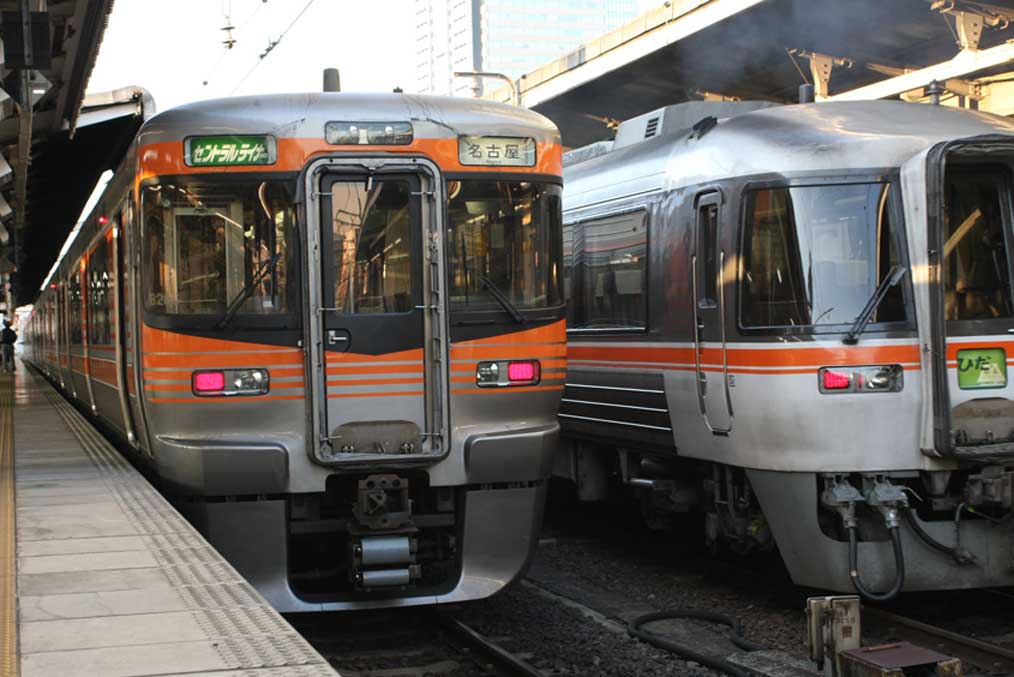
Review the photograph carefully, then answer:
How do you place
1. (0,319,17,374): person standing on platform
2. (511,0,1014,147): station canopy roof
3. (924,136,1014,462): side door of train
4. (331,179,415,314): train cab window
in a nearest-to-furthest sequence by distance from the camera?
(331,179,415,314): train cab window → (924,136,1014,462): side door of train → (511,0,1014,147): station canopy roof → (0,319,17,374): person standing on platform

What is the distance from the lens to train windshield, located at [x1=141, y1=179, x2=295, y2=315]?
7.25 metres

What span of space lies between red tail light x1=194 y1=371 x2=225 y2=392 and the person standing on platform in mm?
31314

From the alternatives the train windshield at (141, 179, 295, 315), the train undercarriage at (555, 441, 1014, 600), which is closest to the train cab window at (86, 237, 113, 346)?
the train windshield at (141, 179, 295, 315)

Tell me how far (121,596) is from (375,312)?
255 cm

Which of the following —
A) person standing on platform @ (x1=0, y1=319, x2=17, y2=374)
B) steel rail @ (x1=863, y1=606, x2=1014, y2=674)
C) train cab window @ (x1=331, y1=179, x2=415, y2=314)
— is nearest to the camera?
steel rail @ (x1=863, y1=606, x2=1014, y2=674)

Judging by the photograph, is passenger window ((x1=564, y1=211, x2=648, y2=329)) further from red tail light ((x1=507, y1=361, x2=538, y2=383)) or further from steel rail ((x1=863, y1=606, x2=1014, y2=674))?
steel rail ((x1=863, y1=606, x2=1014, y2=674))

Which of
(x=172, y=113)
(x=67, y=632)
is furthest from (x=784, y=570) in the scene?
(x=67, y=632)

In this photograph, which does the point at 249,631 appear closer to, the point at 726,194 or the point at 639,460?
the point at 726,194

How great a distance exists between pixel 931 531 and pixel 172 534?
420 cm

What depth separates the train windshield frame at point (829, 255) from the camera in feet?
24.7

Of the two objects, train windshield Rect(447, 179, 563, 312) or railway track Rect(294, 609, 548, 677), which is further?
train windshield Rect(447, 179, 563, 312)

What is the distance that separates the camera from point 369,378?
284 inches

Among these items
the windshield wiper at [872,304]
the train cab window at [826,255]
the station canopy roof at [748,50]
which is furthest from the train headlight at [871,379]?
the station canopy roof at [748,50]

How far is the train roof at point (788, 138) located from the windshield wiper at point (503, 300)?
5.48 feet
